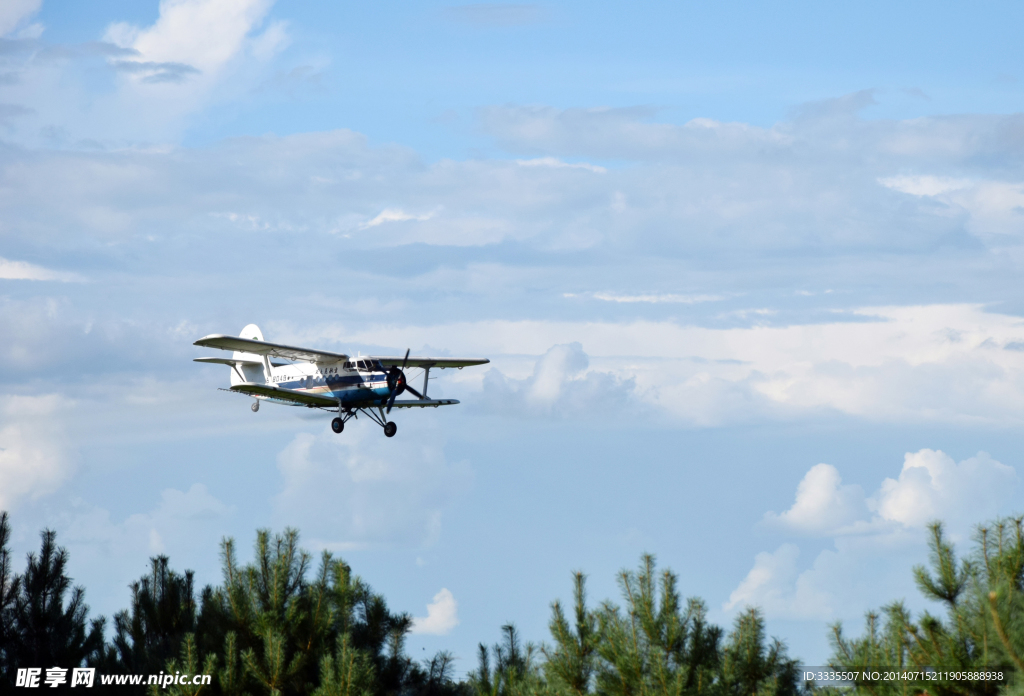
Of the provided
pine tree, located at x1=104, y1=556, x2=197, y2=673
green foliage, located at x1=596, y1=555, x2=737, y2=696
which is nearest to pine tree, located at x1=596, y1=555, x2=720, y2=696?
green foliage, located at x1=596, y1=555, x2=737, y2=696

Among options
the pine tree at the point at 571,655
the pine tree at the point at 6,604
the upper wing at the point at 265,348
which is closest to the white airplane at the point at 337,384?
the upper wing at the point at 265,348

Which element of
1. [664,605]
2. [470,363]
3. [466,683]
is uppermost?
[470,363]

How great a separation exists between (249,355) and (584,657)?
34.2 meters

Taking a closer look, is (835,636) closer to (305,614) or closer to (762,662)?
(762,662)

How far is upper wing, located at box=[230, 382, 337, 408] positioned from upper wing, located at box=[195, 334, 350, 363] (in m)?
1.33

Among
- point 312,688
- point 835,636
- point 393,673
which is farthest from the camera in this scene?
point 393,673

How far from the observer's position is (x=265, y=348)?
40.2 meters

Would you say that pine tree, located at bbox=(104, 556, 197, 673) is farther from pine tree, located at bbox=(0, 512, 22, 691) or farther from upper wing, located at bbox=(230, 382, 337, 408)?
upper wing, located at bbox=(230, 382, 337, 408)

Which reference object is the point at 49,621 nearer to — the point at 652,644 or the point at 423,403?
the point at 652,644

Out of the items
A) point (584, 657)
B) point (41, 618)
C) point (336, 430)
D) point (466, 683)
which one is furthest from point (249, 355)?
point (584, 657)

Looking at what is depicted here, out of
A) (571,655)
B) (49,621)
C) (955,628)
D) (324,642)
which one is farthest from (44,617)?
(955,628)

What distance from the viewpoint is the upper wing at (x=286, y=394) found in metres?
40.9

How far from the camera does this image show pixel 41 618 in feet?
71.1

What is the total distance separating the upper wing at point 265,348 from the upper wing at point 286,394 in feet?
4.36
